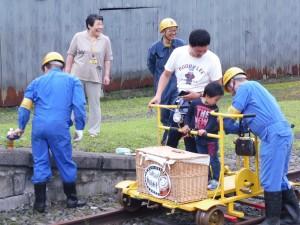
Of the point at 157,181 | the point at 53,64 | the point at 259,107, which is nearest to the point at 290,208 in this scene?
the point at 259,107

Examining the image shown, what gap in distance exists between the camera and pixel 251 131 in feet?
24.6

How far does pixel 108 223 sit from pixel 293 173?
9.94ft

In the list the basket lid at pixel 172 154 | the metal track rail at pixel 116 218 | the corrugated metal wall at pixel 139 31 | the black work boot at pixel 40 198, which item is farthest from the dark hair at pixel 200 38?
the corrugated metal wall at pixel 139 31

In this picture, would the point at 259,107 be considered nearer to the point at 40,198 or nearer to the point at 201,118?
the point at 201,118

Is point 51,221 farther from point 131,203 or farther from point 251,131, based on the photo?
point 251,131

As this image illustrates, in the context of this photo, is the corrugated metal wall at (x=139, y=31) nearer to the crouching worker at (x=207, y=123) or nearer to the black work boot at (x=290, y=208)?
the crouching worker at (x=207, y=123)

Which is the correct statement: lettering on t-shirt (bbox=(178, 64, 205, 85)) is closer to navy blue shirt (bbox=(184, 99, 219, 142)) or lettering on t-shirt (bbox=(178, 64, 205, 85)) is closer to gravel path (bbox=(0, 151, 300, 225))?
navy blue shirt (bbox=(184, 99, 219, 142))

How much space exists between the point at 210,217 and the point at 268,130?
3.50ft

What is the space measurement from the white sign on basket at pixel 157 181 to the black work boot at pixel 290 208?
1.28m

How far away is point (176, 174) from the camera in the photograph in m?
7.25

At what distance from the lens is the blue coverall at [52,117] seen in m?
8.06

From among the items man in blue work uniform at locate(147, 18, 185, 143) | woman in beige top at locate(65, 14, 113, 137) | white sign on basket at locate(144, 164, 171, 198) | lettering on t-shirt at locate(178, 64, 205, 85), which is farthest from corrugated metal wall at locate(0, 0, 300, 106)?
white sign on basket at locate(144, 164, 171, 198)

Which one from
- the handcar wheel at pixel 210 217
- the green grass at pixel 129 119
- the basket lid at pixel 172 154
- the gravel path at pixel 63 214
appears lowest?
the gravel path at pixel 63 214

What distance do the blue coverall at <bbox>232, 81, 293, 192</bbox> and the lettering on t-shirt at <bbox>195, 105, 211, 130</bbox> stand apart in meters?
0.62
